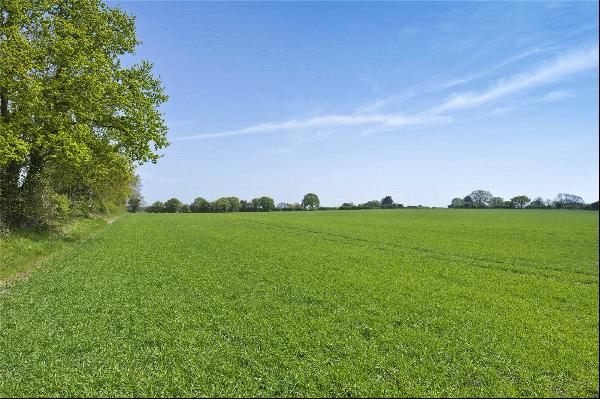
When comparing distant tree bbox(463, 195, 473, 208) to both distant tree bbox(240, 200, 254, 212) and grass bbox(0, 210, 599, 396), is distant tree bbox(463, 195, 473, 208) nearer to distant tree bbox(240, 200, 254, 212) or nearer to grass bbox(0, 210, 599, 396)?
distant tree bbox(240, 200, 254, 212)

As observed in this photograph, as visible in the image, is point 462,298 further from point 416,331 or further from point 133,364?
point 133,364

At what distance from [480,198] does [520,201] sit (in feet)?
114

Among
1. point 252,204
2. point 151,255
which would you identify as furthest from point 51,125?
point 252,204

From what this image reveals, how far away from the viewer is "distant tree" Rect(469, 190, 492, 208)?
370 ft

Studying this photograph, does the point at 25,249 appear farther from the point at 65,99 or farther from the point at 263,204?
the point at 263,204

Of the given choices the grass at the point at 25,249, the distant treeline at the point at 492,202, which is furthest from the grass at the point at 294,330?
the distant treeline at the point at 492,202

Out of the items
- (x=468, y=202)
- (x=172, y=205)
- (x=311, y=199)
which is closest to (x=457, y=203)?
(x=468, y=202)

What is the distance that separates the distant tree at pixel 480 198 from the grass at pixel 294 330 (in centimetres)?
9832

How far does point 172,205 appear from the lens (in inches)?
5901

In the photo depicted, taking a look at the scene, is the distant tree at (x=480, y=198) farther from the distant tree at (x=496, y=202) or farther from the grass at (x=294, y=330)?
the grass at (x=294, y=330)

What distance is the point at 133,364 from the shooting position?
29.2 feet

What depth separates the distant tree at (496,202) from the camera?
99062 mm

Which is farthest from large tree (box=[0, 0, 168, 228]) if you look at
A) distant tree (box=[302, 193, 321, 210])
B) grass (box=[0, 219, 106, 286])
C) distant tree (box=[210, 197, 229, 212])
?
distant tree (box=[302, 193, 321, 210])

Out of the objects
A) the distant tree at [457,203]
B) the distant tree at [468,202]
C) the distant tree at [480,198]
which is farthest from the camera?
the distant tree at [457,203]
